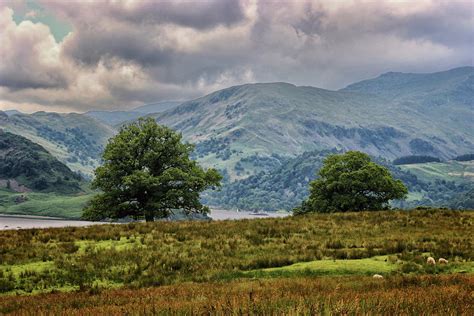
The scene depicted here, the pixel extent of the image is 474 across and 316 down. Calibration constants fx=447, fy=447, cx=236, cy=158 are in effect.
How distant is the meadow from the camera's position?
31.4ft

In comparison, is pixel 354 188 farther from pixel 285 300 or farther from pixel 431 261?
pixel 285 300

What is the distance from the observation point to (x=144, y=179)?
4556 cm

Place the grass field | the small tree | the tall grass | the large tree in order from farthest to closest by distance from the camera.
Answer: the small tree < the large tree < the tall grass < the grass field

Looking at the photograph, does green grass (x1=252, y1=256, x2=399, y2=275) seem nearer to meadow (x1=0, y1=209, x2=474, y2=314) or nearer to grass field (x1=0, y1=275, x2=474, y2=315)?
meadow (x1=0, y1=209, x2=474, y2=314)

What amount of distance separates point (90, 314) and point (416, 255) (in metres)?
14.9

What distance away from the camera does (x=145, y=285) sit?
1559 cm

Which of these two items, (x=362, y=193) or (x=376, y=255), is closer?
(x=376, y=255)

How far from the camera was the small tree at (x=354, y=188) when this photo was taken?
207 ft

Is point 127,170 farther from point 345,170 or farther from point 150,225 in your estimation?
point 345,170

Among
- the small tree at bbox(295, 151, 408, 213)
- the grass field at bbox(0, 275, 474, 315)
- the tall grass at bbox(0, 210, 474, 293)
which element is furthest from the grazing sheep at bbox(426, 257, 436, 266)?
the small tree at bbox(295, 151, 408, 213)

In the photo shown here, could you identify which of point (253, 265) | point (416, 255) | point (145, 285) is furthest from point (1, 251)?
point (416, 255)

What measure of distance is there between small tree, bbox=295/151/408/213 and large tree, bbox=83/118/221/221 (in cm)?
2210

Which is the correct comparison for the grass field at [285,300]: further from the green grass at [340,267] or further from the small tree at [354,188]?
the small tree at [354,188]

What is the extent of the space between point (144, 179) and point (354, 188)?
32.0 meters
